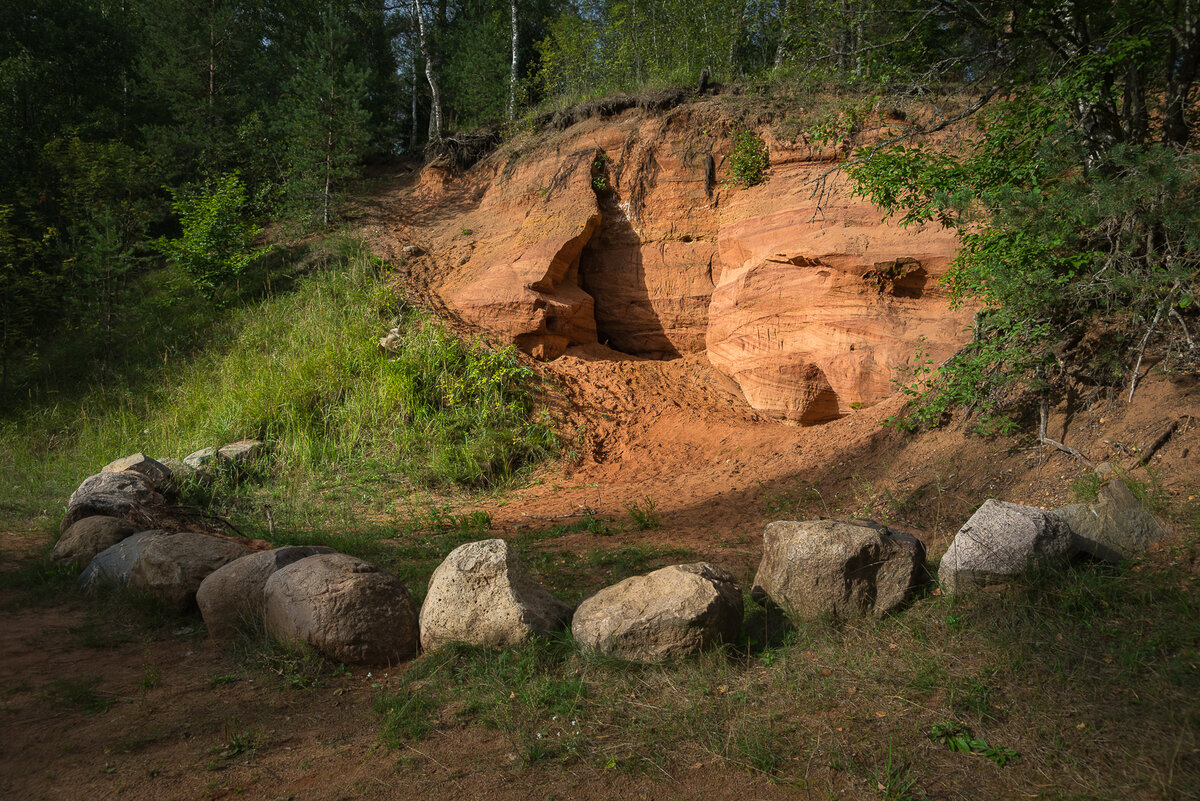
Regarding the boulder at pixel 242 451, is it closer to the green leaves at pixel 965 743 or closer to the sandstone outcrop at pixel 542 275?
the sandstone outcrop at pixel 542 275

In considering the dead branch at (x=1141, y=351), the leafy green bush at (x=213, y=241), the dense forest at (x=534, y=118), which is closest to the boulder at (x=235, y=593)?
the dense forest at (x=534, y=118)

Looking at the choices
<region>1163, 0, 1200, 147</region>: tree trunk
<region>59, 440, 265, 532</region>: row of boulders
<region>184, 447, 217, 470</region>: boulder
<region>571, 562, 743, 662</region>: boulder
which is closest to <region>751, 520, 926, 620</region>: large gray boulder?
<region>571, 562, 743, 662</region>: boulder

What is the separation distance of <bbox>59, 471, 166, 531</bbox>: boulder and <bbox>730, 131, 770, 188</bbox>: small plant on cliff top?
28.5ft

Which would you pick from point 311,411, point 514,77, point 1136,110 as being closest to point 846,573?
point 1136,110

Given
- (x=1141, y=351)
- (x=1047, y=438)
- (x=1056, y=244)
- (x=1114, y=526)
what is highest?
(x=1056, y=244)

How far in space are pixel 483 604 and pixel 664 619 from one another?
38.8 inches

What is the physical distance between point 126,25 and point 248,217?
7.87 meters

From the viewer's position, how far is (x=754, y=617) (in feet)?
13.1

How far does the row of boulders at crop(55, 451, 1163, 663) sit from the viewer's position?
352 centimetres

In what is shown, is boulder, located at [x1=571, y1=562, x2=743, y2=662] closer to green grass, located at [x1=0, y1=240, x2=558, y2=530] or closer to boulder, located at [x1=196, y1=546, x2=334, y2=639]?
boulder, located at [x1=196, y1=546, x2=334, y2=639]

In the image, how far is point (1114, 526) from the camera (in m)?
4.05

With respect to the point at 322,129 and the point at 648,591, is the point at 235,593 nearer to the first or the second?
the point at 648,591

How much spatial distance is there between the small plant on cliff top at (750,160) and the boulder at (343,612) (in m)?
8.71

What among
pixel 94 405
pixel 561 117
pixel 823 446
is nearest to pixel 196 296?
pixel 94 405
